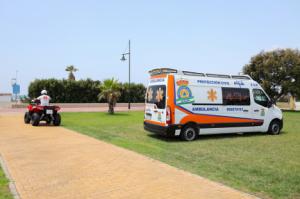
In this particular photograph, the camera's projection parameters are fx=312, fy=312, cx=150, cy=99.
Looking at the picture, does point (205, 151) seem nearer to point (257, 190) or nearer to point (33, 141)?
point (257, 190)

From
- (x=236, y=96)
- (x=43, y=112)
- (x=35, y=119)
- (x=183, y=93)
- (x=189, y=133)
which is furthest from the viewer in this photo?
(x=43, y=112)

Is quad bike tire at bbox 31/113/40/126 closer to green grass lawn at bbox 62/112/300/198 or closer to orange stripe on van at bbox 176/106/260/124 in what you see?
green grass lawn at bbox 62/112/300/198

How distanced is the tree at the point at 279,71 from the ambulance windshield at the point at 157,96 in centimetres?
2395

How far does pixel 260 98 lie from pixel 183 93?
3.95 metres

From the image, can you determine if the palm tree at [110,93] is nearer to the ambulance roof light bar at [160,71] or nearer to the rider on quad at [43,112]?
the rider on quad at [43,112]

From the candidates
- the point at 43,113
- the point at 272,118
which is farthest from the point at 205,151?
the point at 43,113

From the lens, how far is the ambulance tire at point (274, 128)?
13297 mm

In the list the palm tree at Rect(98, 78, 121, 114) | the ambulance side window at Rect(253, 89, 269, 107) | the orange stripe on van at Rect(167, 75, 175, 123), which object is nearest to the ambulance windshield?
the orange stripe on van at Rect(167, 75, 175, 123)

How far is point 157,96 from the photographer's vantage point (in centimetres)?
1142

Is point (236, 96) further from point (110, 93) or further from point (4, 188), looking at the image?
point (110, 93)

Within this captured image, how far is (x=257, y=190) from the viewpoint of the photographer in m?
5.43

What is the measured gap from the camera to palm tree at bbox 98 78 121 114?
85.1ft

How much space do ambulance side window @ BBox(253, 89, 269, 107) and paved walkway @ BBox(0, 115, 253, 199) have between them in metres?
6.53

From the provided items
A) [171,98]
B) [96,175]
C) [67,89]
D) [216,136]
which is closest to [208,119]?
[216,136]
